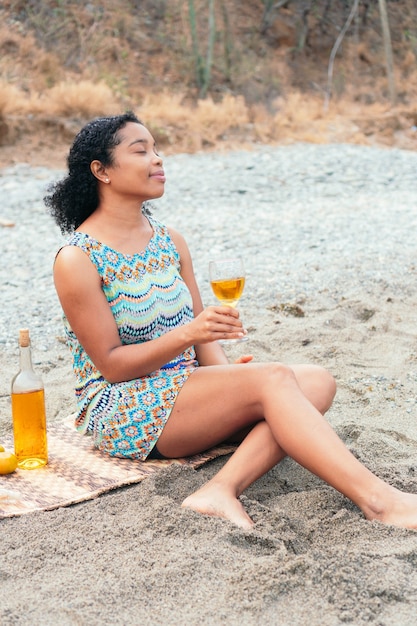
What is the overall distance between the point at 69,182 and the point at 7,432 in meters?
1.38

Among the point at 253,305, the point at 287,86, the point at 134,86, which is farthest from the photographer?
the point at 287,86

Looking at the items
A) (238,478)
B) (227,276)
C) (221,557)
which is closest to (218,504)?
(238,478)

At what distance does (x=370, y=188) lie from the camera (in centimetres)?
1098

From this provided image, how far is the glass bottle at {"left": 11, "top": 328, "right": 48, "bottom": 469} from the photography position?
3.41 meters

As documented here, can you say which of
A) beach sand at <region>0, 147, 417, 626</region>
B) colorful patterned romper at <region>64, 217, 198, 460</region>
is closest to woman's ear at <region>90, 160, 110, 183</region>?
colorful patterned romper at <region>64, 217, 198, 460</region>

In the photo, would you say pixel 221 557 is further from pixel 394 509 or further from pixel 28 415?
pixel 28 415

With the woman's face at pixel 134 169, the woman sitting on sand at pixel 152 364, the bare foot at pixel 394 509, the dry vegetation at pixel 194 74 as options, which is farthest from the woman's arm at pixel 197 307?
the dry vegetation at pixel 194 74

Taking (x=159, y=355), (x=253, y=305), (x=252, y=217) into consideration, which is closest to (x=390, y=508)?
(x=159, y=355)

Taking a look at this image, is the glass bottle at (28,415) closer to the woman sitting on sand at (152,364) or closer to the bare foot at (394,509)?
the woman sitting on sand at (152,364)

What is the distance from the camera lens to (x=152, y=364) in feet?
10.8

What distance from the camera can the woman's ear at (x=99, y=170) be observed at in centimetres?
349

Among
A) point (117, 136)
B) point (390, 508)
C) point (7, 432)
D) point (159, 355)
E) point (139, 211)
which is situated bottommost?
point (7, 432)

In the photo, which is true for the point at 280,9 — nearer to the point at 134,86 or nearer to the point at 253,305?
the point at 134,86

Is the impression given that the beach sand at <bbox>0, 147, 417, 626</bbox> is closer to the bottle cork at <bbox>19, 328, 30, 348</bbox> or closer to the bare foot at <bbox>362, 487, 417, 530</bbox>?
the bare foot at <bbox>362, 487, 417, 530</bbox>
